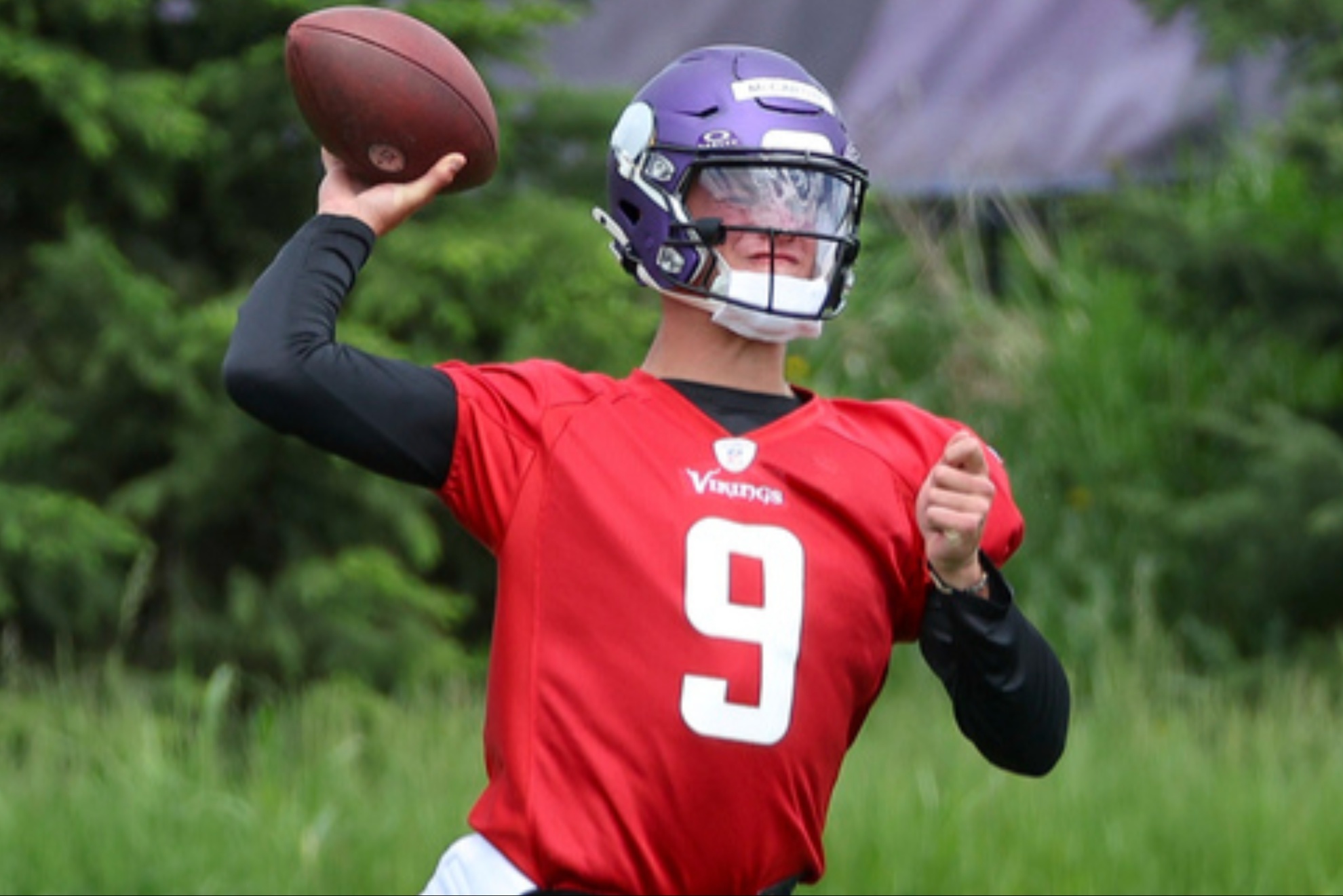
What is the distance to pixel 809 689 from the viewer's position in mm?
3281

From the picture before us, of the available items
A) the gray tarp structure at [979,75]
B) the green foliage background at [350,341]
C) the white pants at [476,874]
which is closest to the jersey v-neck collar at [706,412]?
the white pants at [476,874]

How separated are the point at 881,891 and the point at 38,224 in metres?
3.30

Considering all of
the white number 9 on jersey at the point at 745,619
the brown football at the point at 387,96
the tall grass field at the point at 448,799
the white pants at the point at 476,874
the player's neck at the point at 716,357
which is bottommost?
the tall grass field at the point at 448,799

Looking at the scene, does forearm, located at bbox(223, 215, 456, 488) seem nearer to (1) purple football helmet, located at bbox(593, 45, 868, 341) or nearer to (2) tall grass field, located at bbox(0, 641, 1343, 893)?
(1) purple football helmet, located at bbox(593, 45, 868, 341)

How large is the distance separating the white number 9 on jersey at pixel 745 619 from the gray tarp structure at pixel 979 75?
6.42 metres

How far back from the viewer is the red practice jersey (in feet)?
10.5

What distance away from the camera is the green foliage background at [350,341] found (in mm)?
6672

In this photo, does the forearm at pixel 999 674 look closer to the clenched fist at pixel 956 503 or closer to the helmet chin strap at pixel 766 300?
the clenched fist at pixel 956 503

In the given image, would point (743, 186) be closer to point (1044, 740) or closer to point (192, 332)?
point (1044, 740)

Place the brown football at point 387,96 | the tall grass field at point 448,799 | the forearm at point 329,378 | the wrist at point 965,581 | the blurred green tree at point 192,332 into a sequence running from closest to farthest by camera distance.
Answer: the forearm at point 329,378 → the wrist at point 965,581 → the brown football at point 387,96 → the tall grass field at point 448,799 → the blurred green tree at point 192,332

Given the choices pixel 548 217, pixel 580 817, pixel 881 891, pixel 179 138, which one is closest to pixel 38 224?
pixel 179 138

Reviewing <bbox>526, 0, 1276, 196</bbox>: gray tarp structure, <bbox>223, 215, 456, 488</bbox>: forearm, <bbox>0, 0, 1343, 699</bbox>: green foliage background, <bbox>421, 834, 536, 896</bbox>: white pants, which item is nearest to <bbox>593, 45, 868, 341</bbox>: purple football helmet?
<bbox>223, 215, 456, 488</bbox>: forearm

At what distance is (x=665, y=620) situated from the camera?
3.22 metres

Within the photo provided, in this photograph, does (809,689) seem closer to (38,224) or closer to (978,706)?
(978,706)
